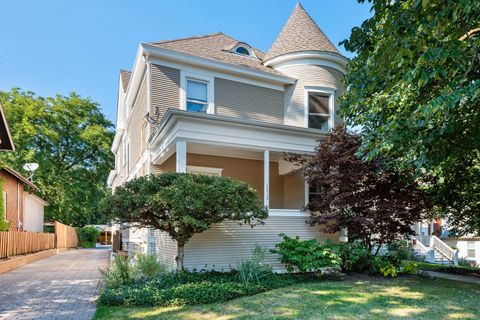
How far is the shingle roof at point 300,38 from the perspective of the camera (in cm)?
1383

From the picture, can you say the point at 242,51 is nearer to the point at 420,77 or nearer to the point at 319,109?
the point at 319,109

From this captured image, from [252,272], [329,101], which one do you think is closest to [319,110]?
[329,101]

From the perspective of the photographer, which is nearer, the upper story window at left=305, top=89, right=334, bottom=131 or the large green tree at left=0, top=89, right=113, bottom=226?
the upper story window at left=305, top=89, right=334, bottom=131

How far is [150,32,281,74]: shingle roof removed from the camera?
12.8 meters

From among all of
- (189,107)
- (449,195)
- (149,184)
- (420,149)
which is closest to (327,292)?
(420,149)

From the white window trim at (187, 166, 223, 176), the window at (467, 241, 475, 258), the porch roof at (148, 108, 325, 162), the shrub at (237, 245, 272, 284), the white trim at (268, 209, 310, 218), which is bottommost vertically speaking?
the window at (467, 241, 475, 258)

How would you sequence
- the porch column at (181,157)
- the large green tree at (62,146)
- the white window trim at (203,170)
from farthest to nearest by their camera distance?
the large green tree at (62,146), the white window trim at (203,170), the porch column at (181,157)

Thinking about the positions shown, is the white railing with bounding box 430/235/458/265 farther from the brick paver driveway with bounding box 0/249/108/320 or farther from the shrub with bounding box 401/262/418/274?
the brick paver driveway with bounding box 0/249/108/320

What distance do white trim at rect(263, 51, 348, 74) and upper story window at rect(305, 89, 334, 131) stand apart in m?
1.14

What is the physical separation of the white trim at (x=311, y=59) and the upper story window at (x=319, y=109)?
1138 mm

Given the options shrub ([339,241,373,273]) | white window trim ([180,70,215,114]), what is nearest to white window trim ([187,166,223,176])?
white window trim ([180,70,215,114])

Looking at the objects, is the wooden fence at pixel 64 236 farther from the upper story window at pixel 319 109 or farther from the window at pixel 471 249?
the window at pixel 471 249

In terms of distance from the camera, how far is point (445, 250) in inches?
854

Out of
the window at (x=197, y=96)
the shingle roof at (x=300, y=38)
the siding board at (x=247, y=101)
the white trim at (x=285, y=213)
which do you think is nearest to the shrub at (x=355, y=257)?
the white trim at (x=285, y=213)
